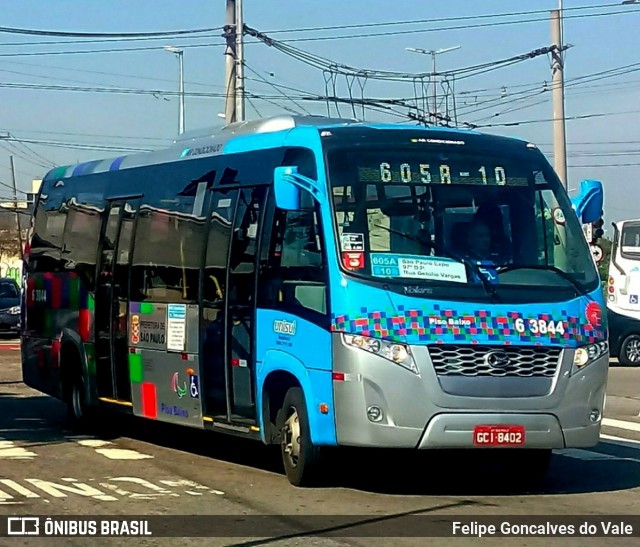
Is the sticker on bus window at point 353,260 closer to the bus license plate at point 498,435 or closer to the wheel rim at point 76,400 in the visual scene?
the bus license plate at point 498,435

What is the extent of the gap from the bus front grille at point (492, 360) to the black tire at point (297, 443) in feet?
4.09

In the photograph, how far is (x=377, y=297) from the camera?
9914 millimetres

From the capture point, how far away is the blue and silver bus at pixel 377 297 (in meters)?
9.88

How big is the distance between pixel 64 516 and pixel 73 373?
6.14 meters

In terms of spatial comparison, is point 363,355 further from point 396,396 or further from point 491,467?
point 491,467

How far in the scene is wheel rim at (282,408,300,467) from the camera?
10.6m

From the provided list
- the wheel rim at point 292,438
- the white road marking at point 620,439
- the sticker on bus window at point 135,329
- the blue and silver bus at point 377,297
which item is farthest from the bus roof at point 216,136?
the white road marking at point 620,439

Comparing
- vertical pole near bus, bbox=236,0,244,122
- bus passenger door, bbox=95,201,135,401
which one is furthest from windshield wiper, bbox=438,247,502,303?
→ vertical pole near bus, bbox=236,0,244,122

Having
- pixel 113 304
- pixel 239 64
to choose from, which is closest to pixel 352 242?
pixel 113 304

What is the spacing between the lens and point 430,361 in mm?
9859

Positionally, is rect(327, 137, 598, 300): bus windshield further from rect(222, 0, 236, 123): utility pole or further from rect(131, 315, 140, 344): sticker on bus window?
rect(222, 0, 236, 123): utility pole

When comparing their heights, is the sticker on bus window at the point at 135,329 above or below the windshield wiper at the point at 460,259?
below

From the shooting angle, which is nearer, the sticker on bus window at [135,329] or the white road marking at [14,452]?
the white road marking at [14,452]

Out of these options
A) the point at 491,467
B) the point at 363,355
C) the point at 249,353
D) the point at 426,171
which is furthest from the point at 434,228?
the point at 491,467
